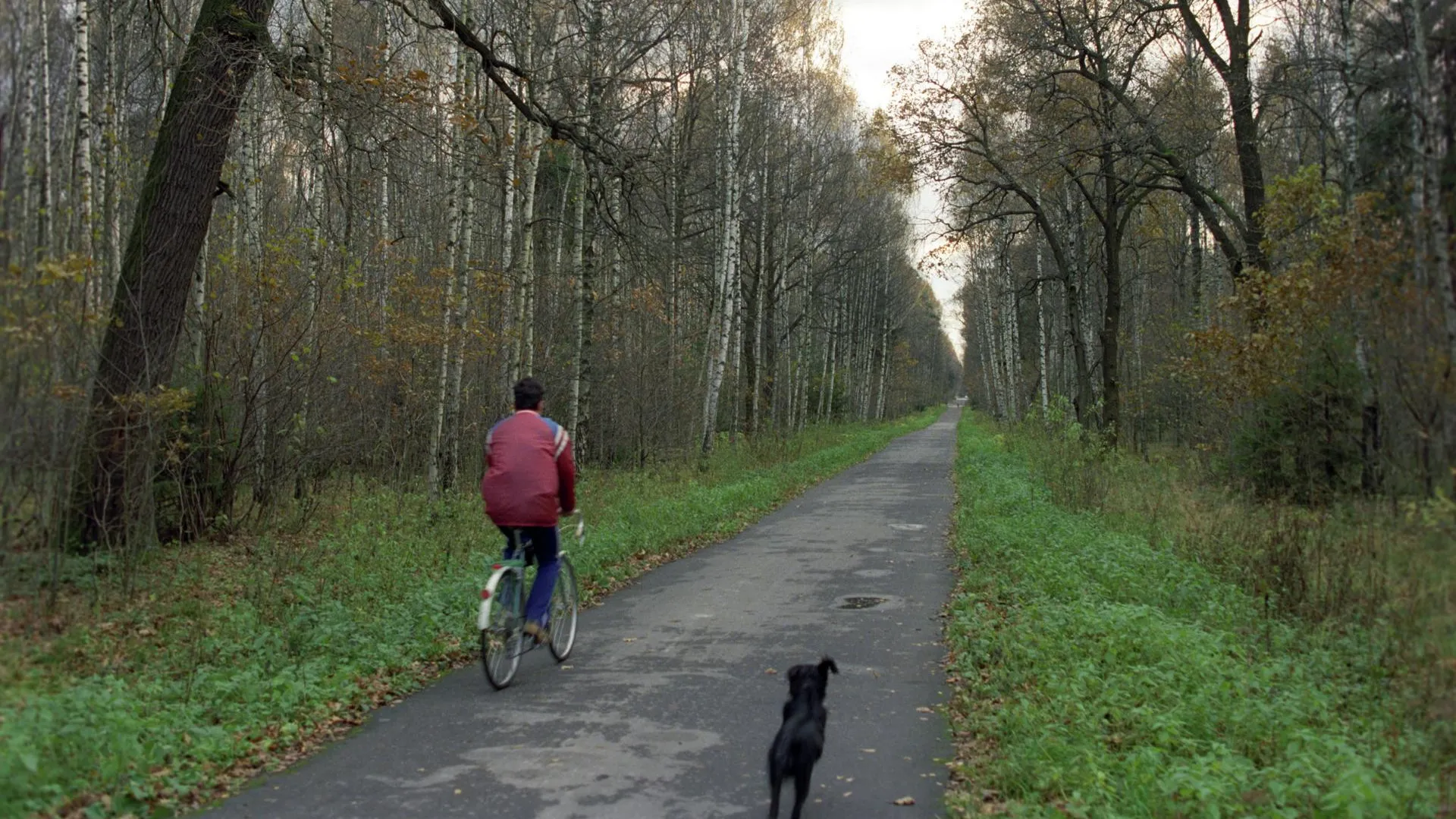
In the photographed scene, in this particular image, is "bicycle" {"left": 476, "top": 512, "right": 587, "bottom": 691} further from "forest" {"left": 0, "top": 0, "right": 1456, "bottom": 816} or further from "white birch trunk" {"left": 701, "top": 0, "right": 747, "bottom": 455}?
"white birch trunk" {"left": 701, "top": 0, "right": 747, "bottom": 455}

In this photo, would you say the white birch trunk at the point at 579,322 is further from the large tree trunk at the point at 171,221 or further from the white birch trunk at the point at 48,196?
the white birch trunk at the point at 48,196

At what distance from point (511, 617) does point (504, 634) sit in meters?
0.14

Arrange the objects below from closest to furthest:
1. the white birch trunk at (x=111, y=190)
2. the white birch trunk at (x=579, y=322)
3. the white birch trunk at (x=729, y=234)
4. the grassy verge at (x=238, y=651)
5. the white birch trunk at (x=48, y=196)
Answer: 1. the grassy verge at (x=238, y=651)
2. the white birch trunk at (x=48, y=196)
3. the white birch trunk at (x=111, y=190)
4. the white birch trunk at (x=579, y=322)
5. the white birch trunk at (x=729, y=234)

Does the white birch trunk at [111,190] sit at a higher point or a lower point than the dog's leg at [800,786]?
higher

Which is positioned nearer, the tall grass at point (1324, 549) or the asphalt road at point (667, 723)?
the tall grass at point (1324, 549)

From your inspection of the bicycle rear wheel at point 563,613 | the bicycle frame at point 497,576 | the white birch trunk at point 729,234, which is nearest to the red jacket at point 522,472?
the bicycle frame at point 497,576

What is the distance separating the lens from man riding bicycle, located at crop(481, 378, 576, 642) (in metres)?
6.50

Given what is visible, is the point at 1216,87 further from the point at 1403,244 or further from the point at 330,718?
the point at 330,718

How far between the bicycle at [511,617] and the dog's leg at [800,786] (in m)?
2.62

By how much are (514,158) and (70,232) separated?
5.64m

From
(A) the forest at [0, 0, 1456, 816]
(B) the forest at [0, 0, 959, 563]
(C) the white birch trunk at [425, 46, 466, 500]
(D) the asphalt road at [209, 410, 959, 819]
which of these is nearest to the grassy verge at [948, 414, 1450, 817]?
(A) the forest at [0, 0, 1456, 816]

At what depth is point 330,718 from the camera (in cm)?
571

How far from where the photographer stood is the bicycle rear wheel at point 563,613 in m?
7.13

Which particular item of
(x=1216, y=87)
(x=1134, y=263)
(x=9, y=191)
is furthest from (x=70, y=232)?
(x=1134, y=263)
